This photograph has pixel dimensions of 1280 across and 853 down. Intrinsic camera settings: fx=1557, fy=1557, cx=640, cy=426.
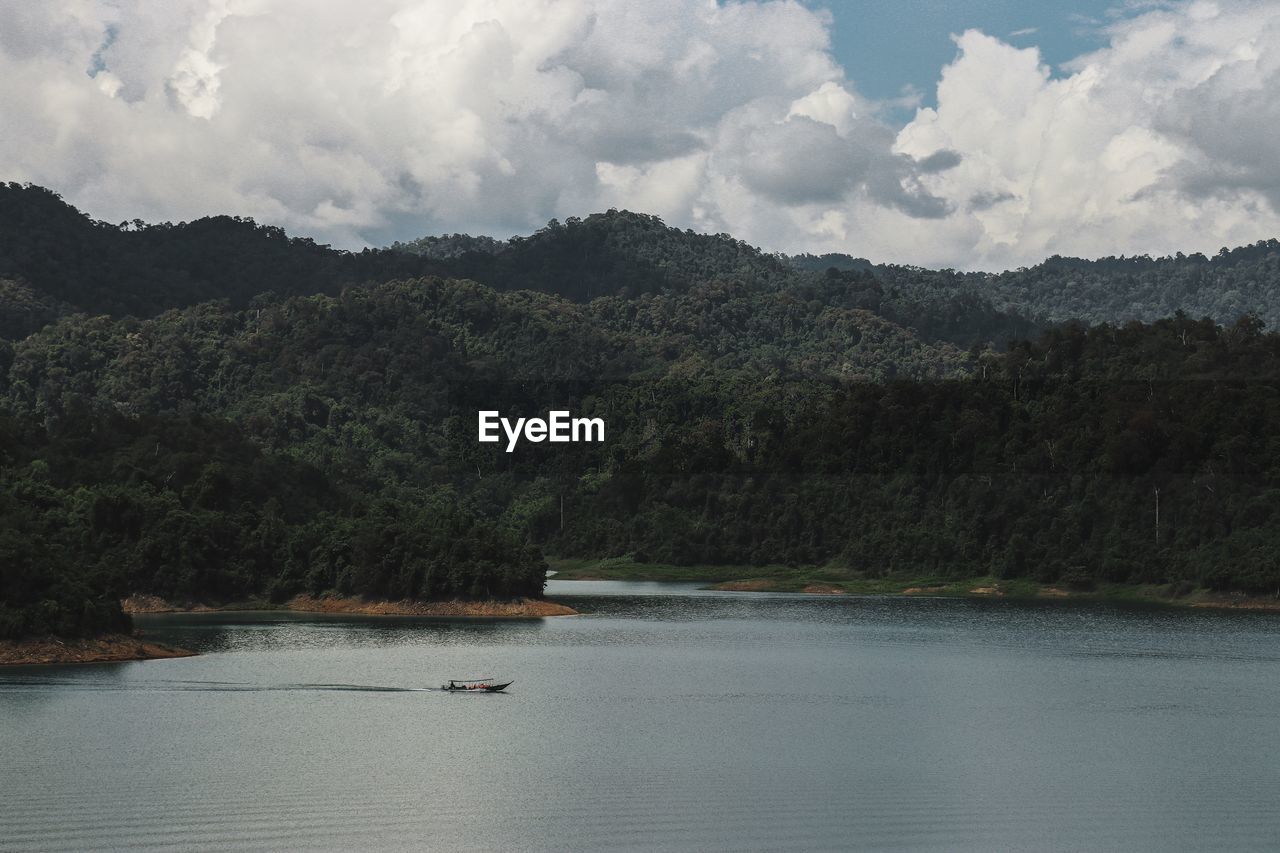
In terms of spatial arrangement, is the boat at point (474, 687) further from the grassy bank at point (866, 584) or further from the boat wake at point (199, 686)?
the grassy bank at point (866, 584)

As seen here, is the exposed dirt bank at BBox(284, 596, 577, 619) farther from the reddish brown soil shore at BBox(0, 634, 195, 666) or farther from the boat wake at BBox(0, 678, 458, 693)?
the boat wake at BBox(0, 678, 458, 693)

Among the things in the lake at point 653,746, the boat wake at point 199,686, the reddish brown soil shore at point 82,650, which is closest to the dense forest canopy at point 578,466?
the reddish brown soil shore at point 82,650

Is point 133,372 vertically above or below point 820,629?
above

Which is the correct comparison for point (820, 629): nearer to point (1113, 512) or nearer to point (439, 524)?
point (439, 524)

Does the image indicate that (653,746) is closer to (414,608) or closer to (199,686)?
(199,686)

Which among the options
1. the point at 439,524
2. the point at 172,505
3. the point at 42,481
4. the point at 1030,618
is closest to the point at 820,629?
the point at 1030,618

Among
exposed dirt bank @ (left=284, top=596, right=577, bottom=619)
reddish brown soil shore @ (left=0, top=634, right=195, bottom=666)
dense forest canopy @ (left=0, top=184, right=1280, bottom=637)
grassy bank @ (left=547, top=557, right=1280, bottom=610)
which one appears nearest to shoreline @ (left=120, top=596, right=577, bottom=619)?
exposed dirt bank @ (left=284, top=596, right=577, bottom=619)
